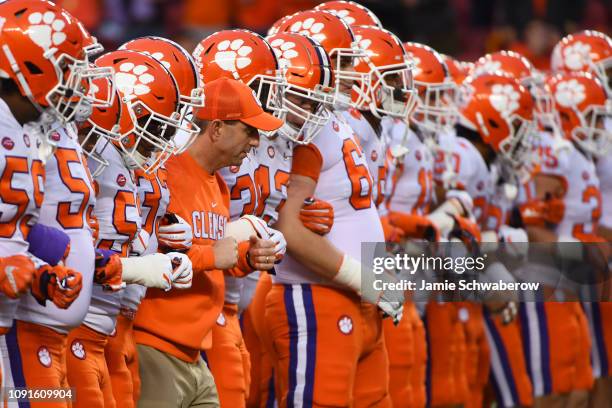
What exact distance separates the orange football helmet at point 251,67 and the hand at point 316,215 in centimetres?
41

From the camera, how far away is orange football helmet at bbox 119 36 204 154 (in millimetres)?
4695

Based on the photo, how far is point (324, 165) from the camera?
215 inches

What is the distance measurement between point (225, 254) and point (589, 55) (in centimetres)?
498

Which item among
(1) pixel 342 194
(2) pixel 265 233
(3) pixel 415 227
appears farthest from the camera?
(3) pixel 415 227

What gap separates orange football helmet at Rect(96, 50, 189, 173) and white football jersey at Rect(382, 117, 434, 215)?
216 cm

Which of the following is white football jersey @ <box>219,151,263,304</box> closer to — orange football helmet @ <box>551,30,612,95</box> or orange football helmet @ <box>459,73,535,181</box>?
orange football helmet @ <box>459,73,535,181</box>

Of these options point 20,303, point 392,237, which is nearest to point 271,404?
point 392,237

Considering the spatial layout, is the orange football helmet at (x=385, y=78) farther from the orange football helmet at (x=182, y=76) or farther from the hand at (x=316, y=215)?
the orange football helmet at (x=182, y=76)

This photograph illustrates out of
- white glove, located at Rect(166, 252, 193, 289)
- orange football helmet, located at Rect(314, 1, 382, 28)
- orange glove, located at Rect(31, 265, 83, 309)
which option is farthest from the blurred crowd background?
orange glove, located at Rect(31, 265, 83, 309)

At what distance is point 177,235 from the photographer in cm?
459

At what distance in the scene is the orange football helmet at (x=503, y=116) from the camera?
729 cm

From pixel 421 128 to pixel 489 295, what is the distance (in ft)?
3.02

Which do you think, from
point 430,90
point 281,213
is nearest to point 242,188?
point 281,213

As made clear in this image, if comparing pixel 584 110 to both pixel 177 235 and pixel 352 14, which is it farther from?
pixel 177 235
